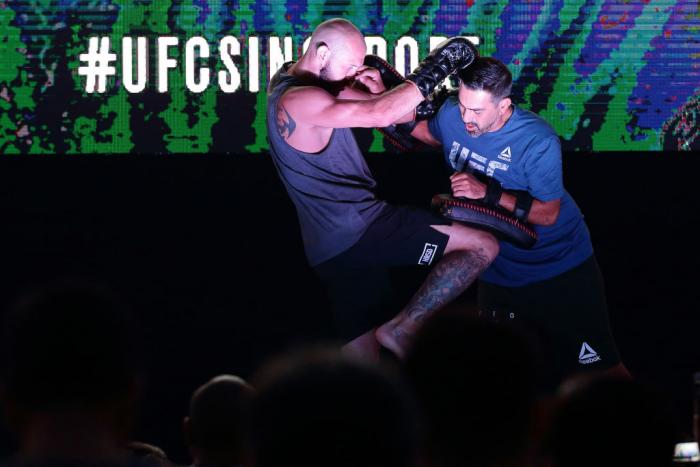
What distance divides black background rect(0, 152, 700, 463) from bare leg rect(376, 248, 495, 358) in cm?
143

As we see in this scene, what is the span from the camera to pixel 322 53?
3982 millimetres

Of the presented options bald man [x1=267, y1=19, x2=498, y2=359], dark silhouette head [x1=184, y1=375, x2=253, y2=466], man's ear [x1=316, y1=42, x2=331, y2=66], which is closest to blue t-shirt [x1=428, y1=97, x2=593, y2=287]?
bald man [x1=267, y1=19, x2=498, y2=359]

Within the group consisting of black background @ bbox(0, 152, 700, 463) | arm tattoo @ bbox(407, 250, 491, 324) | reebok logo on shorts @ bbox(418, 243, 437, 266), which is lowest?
black background @ bbox(0, 152, 700, 463)

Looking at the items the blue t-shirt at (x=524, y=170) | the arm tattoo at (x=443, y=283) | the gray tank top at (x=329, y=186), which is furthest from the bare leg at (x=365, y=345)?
the blue t-shirt at (x=524, y=170)

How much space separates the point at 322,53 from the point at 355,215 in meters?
0.62

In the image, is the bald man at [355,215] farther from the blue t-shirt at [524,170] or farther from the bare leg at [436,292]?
the blue t-shirt at [524,170]

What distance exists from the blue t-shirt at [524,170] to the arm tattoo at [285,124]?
73 cm

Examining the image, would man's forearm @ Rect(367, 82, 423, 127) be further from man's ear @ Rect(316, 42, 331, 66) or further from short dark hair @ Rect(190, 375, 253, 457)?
short dark hair @ Rect(190, 375, 253, 457)

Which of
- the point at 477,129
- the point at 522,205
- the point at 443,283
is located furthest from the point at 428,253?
the point at 477,129

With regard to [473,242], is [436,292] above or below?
below

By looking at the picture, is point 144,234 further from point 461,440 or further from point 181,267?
point 461,440

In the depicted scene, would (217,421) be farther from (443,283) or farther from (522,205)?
(522,205)

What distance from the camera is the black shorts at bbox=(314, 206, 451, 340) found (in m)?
3.96

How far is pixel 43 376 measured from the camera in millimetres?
1354
